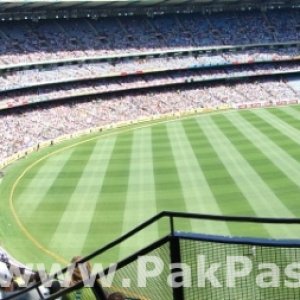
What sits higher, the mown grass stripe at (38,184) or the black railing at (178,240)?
the black railing at (178,240)

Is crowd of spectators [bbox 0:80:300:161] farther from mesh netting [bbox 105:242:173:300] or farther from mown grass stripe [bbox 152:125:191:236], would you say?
mesh netting [bbox 105:242:173:300]

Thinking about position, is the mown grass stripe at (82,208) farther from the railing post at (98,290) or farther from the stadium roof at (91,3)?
the stadium roof at (91,3)

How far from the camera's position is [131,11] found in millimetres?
69375

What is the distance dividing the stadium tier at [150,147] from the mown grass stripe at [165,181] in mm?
171

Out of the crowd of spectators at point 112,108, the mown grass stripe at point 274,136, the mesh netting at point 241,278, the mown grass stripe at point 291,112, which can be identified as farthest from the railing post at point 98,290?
the mown grass stripe at point 291,112

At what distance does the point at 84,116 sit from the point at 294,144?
25.5m

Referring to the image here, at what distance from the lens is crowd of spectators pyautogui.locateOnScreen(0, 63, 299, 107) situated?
187ft

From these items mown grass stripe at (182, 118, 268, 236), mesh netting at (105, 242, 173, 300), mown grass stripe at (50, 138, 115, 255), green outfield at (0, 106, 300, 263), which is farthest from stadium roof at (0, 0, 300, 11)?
mesh netting at (105, 242, 173, 300)

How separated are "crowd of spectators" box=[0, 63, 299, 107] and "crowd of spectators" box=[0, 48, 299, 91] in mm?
1230

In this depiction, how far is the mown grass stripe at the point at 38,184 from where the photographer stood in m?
32.9

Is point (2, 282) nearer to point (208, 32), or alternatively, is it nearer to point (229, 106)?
point (229, 106)

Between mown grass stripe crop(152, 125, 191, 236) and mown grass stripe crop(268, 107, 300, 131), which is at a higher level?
mown grass stripe crop(268, 107, 300, 131)

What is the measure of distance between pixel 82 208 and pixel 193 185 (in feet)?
24.4

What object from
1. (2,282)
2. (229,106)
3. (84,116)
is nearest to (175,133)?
(84,116)
